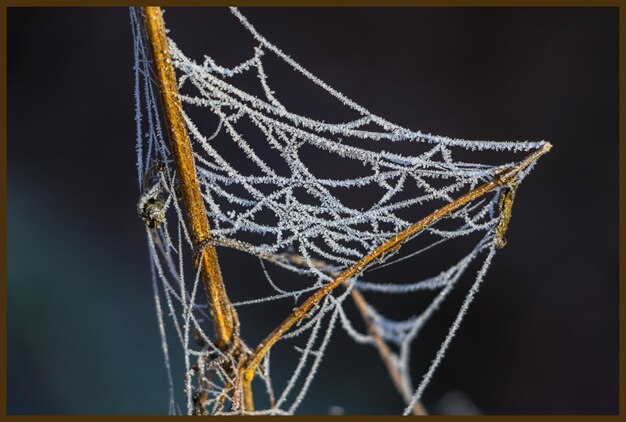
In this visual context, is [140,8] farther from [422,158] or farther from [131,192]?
[131,192]

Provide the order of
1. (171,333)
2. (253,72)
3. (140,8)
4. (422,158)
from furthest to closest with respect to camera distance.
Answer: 1. (171,333)
2. (253,72)
3. (422,158)
4. (140,8)

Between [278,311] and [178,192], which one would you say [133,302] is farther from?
[178,192]

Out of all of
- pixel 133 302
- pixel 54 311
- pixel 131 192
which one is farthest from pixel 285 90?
pixel 54 311

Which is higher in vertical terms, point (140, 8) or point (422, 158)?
point (140, 8)

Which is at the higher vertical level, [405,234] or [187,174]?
[187,174]

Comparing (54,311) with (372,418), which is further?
(54,311)

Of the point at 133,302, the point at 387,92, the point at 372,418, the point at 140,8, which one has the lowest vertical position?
the point at 372,418

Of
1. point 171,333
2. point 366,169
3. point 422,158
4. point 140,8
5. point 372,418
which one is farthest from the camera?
point 171,333
